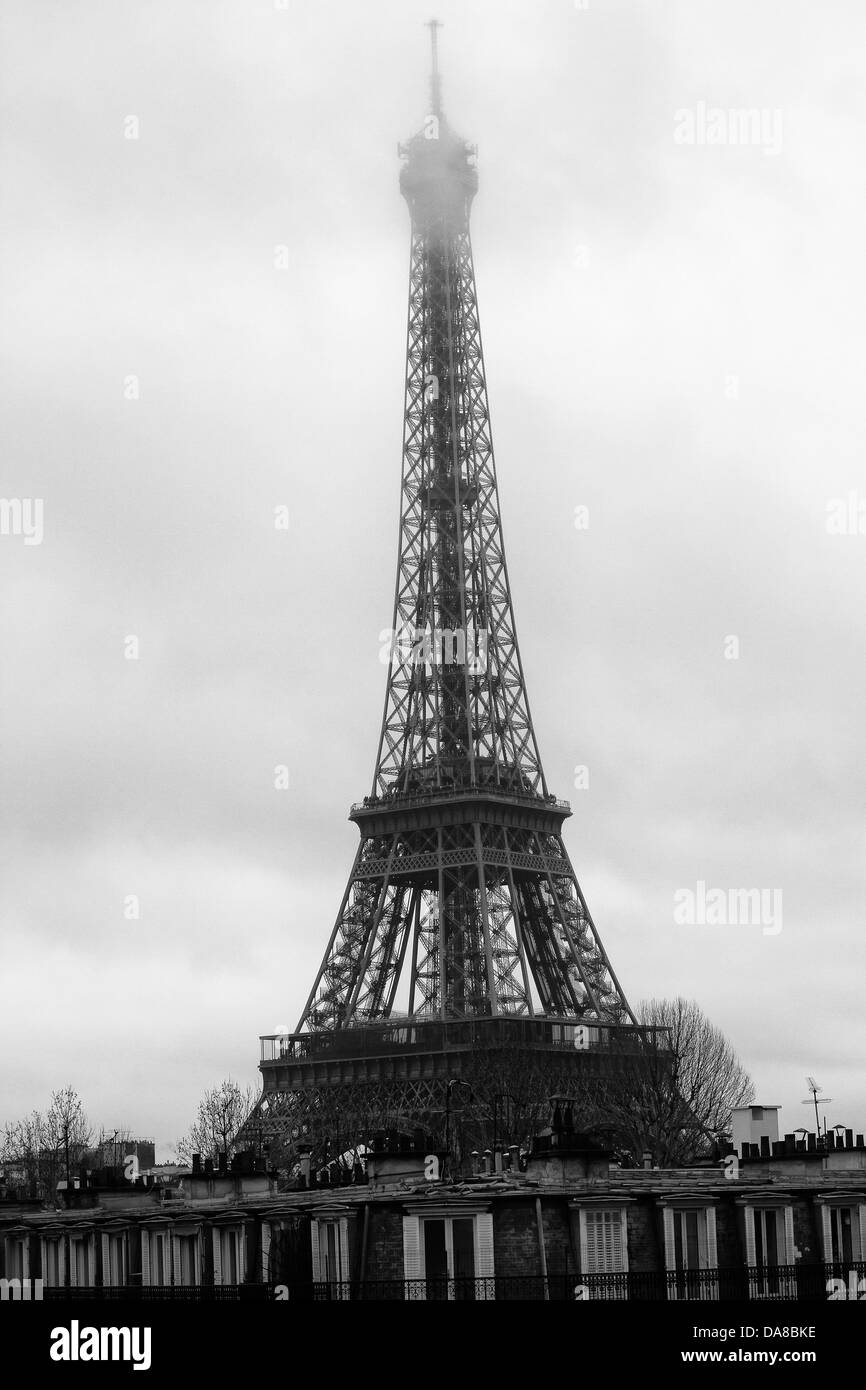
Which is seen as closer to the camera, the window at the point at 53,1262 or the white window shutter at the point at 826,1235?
the white window shutter at the point at 826,1235

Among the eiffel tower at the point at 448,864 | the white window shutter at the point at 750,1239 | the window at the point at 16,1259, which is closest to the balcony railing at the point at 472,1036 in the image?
the eiffel tower at the point at 448,864

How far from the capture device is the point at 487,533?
139m

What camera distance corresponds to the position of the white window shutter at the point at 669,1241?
1922 inches

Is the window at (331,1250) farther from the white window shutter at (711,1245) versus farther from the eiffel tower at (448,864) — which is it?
the eiffel tower at (448,864)

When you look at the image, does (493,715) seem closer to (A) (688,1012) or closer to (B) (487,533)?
(B) (487,533)

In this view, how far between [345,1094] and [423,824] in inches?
644

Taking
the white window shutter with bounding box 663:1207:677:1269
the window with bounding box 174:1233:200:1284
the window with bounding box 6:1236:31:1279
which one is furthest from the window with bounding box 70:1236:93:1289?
the white window shutter with bounding box 663:1207:677:1269

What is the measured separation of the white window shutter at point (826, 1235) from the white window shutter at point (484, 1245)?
800 cm

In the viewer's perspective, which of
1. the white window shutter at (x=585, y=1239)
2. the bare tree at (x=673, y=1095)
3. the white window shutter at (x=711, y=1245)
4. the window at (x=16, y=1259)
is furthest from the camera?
the bare tree at (x=673, y=1095)

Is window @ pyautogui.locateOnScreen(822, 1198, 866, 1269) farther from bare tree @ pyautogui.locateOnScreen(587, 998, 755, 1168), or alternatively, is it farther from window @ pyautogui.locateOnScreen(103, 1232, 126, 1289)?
bare tree @ pyautogui.locateOnScreen(587, 998, 755, 1168)

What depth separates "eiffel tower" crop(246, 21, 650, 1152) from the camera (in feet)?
390

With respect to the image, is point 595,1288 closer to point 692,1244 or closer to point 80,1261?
point 692,1244
